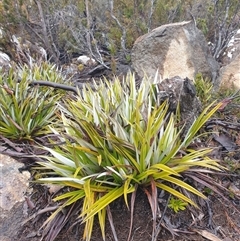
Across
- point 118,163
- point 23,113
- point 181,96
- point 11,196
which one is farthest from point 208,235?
point 23,113

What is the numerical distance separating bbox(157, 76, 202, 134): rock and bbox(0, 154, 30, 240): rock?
1.65 m

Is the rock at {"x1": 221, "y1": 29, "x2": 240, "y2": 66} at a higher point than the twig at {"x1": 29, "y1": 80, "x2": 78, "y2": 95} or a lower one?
lower

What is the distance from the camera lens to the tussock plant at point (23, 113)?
165 inches

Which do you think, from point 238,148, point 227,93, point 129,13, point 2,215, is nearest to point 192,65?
point 227,93

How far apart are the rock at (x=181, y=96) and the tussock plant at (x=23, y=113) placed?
159 cm

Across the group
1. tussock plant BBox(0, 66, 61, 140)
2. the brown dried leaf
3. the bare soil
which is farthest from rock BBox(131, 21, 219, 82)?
the brown dried leaf

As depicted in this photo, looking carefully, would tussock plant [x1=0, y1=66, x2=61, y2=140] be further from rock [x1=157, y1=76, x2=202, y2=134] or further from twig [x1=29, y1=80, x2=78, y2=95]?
rock [x1=157, y1=76, x2=202, y2=134]

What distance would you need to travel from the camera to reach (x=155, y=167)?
2.61 m

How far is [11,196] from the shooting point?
132 inches

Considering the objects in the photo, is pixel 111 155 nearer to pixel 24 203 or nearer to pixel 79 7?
pixel 24 203

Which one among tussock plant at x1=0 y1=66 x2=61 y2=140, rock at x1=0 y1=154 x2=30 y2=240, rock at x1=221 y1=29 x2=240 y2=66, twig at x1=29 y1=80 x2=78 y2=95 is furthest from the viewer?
rock at x1=221 y1=29 x2=240 y2=66

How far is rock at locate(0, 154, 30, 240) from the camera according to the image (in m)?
3.04

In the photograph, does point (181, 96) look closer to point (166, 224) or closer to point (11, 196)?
point (166, 224)

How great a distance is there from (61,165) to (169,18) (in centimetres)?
668
